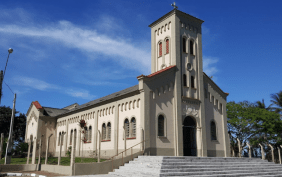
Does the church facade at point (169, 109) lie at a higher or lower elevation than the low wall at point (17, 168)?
higher

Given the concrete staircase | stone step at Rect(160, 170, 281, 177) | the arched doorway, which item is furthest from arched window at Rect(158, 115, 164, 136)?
stone step at Rect(160, 170, 281, 177)

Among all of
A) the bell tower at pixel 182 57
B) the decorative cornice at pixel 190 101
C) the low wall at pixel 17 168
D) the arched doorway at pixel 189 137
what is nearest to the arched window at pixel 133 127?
the bell tower at pixel 182 57

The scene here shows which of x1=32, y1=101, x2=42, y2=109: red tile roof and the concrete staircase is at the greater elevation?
x1=32, y1=101, x2=42, y2=109: red tile roof

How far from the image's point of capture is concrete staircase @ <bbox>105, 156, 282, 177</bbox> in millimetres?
15252

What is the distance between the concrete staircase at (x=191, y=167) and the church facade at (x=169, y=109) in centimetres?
321

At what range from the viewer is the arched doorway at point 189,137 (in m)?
23.7

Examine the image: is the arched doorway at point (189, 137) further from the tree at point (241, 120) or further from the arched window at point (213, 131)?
the tree at point (241, 120)

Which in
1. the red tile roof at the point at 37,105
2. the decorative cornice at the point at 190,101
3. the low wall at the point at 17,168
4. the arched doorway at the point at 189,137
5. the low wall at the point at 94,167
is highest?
the red tile roof at the point at 37,105

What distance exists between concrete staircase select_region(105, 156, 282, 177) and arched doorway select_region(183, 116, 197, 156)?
451 cm

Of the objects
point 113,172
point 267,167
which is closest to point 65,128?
point 113,172

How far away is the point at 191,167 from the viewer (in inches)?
645

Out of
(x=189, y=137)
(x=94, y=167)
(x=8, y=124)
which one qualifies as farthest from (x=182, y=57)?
(x=8, y=124)

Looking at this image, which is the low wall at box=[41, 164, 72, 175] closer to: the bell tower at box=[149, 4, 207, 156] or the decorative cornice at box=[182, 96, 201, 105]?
the bell tower at box=[149, 4, 207, 156]

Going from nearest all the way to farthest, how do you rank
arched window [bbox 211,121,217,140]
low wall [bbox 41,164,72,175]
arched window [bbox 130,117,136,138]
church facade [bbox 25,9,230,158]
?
low wall [bbox 41,164,72,175] → church facade [bbox 25,9,230,158] → arched window [bbox 130,117,136,138] → arched window [bbox 211,121,217,140]
